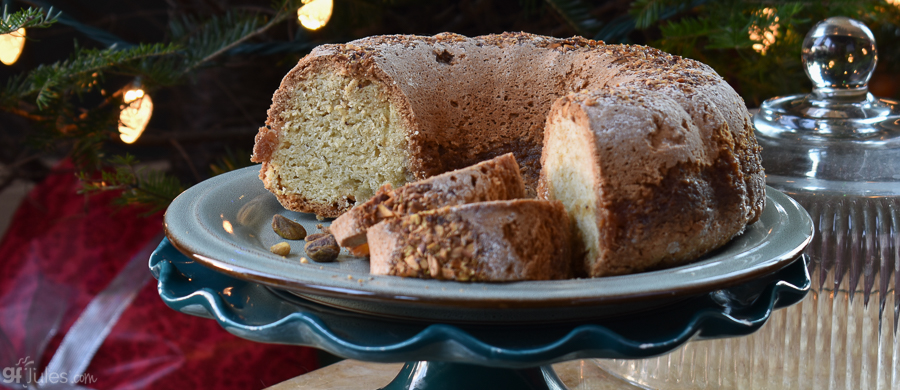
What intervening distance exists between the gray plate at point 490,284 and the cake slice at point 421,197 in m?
0.09

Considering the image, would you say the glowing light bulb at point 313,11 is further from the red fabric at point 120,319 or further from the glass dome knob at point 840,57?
the glass dome knob at point 840,57

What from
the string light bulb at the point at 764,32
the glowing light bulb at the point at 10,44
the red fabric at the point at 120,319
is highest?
the string light bulb at the point at 764,32

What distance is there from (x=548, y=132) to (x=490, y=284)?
373 mm

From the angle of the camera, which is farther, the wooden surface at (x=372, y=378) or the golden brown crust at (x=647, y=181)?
the wooden surface at (x=372, y=378)

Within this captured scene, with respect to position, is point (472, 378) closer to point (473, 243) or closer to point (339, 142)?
point (473, 243)

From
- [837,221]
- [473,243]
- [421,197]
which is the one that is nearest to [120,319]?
[421,197]

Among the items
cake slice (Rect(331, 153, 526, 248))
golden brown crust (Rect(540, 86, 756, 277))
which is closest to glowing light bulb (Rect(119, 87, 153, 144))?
cake slice (Rect(331, 153, 526, 248))

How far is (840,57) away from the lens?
139 cm

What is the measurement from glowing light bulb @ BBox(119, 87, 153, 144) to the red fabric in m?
0.36

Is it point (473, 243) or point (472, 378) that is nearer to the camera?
point (473, 243)

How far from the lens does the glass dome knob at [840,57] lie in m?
1.38

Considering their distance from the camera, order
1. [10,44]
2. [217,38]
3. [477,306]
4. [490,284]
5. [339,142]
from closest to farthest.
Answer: [477,306] → [490,284] → [10,44] → [339,142] → [217,38]

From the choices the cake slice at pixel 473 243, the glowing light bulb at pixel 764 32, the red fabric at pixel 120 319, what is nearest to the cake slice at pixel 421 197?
the cake slice at pixel 473 243

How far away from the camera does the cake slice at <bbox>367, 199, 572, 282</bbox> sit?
A: 0.94 meters
